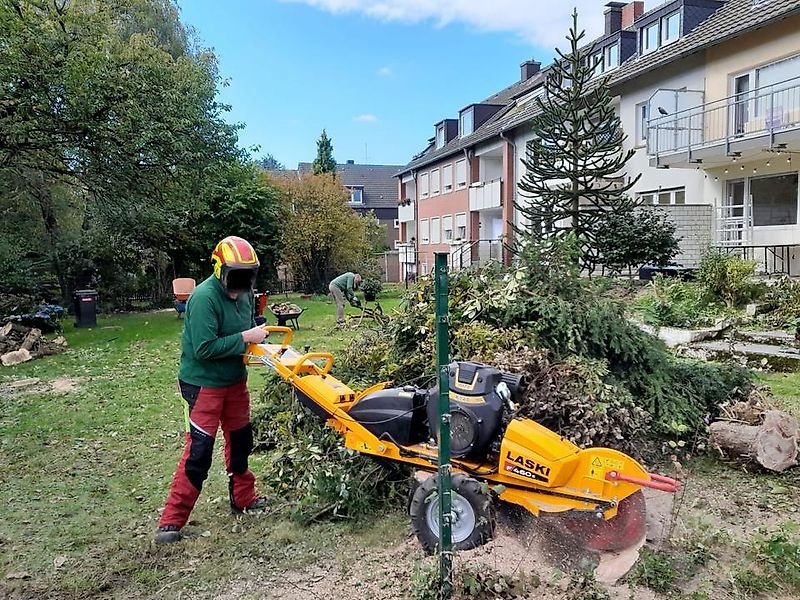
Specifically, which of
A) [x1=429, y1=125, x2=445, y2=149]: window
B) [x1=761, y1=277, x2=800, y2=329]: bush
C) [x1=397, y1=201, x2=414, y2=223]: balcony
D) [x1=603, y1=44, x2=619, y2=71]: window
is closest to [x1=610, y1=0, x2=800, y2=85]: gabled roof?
[x1=603, y1=44, x2=619, y2=71]: window

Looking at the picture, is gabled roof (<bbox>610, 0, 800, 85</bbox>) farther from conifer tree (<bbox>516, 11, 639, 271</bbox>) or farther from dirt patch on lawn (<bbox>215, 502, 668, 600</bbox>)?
dirt patch on lawn (<bbox>215, 502, 668, 600</bbox>)

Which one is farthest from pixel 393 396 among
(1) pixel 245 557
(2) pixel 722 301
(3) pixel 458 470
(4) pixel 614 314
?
(2) pixel 722 301

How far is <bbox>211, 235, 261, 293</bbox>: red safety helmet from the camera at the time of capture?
3934 mm

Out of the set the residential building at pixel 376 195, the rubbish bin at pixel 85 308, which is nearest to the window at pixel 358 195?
the residential building at pixel 376 195

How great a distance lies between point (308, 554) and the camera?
148 inches

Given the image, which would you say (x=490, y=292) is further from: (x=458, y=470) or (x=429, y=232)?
(x=429, y=232)

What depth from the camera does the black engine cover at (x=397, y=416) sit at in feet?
12.4

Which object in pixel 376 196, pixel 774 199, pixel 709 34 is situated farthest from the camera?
pixel 376 196

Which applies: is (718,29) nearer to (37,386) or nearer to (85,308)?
(37,386)

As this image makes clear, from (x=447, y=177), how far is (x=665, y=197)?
54.6 ft

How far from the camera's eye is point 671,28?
20.3 meters

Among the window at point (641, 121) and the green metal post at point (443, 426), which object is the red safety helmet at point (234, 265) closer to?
the green metal post at point (443, 426)

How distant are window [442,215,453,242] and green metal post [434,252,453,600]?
3175cm

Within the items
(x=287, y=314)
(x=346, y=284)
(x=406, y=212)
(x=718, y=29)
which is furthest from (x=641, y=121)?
A: (x=406, y=212)
